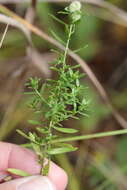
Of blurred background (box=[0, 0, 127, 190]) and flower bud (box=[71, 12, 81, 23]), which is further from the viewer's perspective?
blurred background (box=[0, 0, 127, 190])

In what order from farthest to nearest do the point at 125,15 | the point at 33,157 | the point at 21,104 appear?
the point at 21,104, the point at 125,15, the point at 33,157

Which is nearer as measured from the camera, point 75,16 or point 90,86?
point 75,16

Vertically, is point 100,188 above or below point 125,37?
below

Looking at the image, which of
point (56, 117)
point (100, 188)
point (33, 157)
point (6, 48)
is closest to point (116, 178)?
point (100, 188)

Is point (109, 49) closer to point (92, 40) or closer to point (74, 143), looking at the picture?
point (92, 40)

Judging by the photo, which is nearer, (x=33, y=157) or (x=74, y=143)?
(x=33, y=157)

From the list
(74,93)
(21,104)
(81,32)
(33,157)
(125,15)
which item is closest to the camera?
(74,93)

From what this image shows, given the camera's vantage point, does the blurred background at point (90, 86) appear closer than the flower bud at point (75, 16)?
No

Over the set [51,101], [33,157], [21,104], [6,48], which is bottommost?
[33,157]
